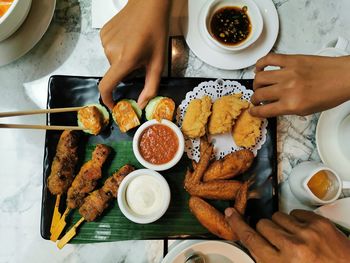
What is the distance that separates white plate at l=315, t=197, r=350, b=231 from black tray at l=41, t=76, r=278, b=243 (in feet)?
0.68

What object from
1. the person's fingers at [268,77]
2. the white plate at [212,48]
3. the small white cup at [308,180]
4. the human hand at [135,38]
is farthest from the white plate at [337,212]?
the human hand at [135,38]

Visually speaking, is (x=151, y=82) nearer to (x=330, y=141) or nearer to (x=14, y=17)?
(x=14, y=17)

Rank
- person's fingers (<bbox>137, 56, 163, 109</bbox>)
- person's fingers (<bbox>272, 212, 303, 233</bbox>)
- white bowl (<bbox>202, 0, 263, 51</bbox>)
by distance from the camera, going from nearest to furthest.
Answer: person's fingers (<bbox>272, 212, 303, 233</bbox>) < person's fingers (<bbox>137, 56, 163, 109</bbox>) < white bowl (<bbox>202, 0, 263, 51</bbox>)

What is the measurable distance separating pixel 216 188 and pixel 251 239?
0.30 metres

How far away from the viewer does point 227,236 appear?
1.75m

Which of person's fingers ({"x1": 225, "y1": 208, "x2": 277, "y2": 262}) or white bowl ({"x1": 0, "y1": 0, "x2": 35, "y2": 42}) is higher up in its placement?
white bowl ({"x1": 0, "y1": 0, "x2": 35, "y2": 42})

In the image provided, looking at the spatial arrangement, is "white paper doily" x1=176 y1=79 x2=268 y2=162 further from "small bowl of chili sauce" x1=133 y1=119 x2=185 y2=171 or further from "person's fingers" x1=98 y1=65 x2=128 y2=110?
"person's fingers" x1=98 y1=65 x2=128 y2=110

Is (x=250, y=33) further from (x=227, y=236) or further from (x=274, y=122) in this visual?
(x=227, y=236)

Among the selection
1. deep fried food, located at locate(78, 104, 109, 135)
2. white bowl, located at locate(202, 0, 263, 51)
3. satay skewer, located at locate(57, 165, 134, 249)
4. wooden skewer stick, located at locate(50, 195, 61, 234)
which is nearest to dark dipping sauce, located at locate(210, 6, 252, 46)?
white bowl, located at locate(202, 0, 263, 51)

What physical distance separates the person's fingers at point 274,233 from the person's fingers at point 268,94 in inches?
19.5

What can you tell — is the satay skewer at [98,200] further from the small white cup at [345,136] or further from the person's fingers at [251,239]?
the small white cup at [345,136]

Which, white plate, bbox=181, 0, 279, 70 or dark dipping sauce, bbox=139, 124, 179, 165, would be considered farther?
white plate, bbox=181, 0, 279, 70

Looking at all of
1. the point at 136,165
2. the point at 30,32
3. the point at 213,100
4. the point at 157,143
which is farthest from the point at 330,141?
the point at 30,32

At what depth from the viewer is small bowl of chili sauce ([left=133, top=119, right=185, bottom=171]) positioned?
5.79 ft
